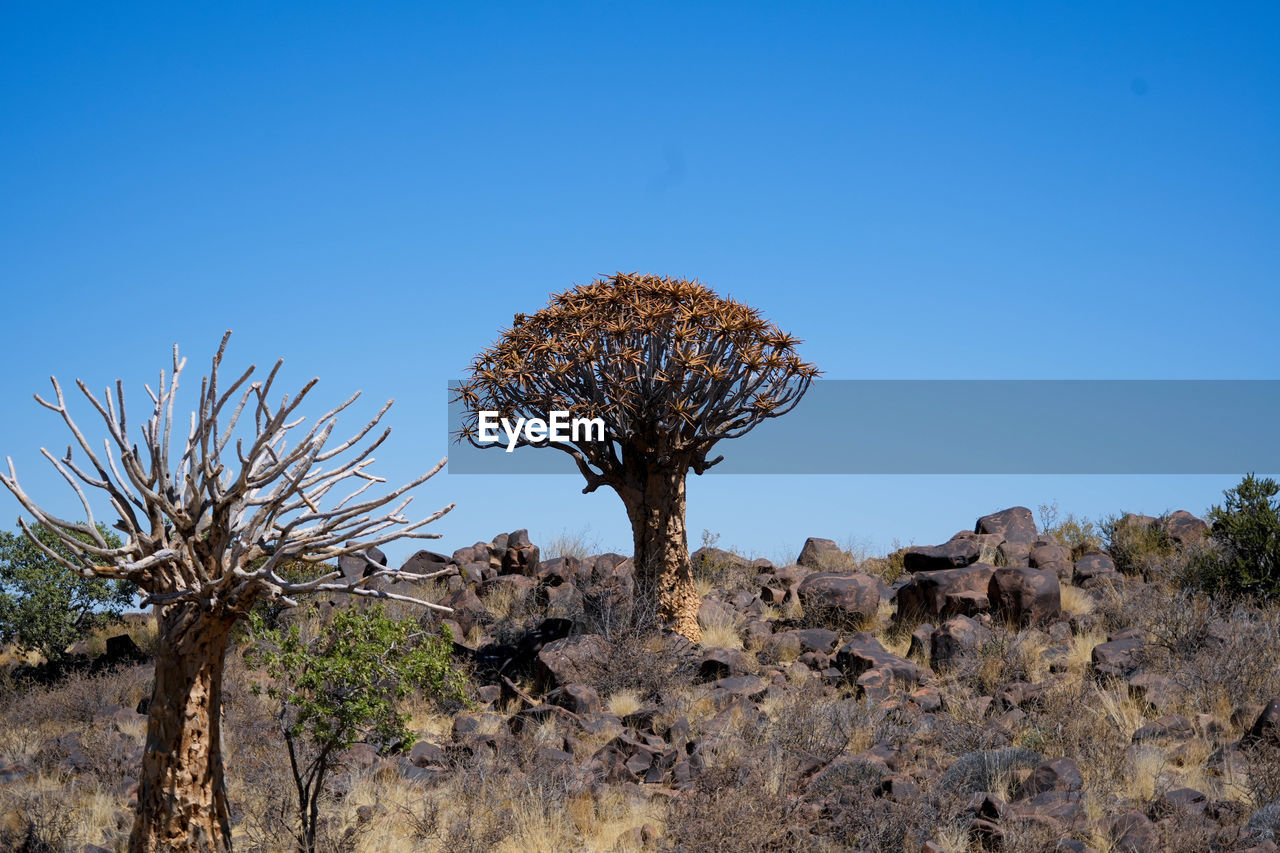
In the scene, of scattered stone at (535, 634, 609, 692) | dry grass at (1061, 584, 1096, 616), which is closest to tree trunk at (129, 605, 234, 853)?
scattered stone at (535, 634, 609, 692)

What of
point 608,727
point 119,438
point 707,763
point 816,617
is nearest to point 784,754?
point 707,763

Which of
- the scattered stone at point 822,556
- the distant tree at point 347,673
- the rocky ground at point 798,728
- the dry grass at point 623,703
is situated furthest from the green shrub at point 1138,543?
the distant tree at point 347,673

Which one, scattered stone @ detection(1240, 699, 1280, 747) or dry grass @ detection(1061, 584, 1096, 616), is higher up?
dry grass @ detection(1061, 584, 1096, 616)

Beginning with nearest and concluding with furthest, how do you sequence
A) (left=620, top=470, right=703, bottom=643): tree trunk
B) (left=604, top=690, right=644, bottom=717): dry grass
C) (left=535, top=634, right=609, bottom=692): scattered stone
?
(left=604, top=690, right=644, bottom=717): dry grass < (left=535, top=634, right=609, bottom=692): scattered stone < (left=620, top=470, right=703, bottom=643): tree trunk

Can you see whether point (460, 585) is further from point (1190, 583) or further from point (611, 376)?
point (1190, 583)

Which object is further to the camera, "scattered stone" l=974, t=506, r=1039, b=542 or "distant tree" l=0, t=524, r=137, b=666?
"scattered stone" l=974, t=506, r=1039, b=542

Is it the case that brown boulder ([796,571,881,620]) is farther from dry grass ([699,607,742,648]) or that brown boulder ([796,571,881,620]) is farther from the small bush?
the small bush

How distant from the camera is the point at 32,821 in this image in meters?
9.28

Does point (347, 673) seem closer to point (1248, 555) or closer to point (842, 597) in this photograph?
point (842, 597)

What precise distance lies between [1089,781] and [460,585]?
10651 millimetres

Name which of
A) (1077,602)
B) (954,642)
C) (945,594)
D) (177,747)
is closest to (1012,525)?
(1077,602)

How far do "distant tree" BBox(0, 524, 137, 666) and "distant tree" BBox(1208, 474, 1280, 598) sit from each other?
16.3 m

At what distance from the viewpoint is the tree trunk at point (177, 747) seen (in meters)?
6.93

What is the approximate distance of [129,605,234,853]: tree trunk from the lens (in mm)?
6934
